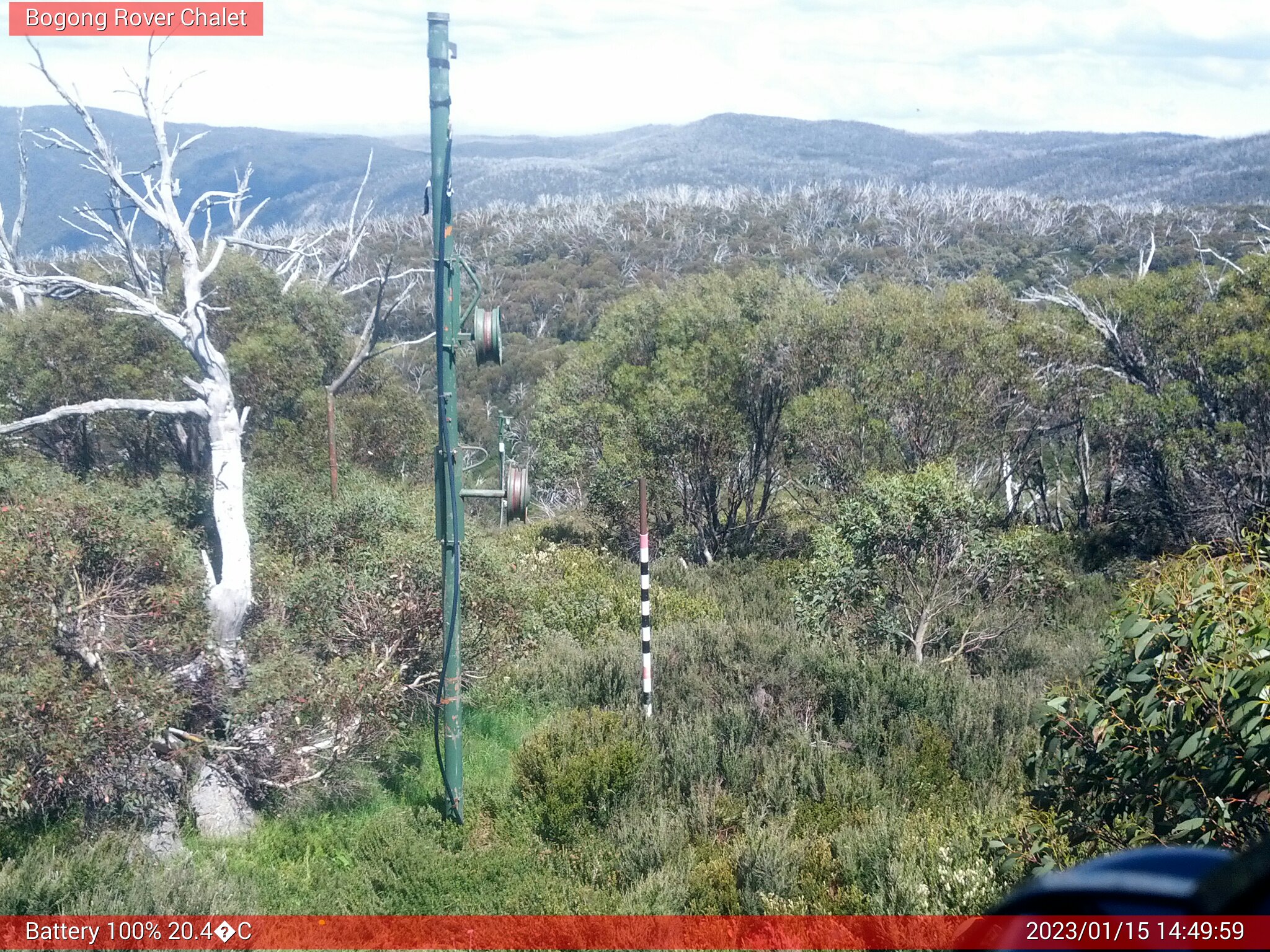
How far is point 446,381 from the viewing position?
6605 mm

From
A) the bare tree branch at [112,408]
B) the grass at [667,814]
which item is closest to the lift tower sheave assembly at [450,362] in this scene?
the grass at [667,814]

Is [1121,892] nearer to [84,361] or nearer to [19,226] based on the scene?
[84,361]

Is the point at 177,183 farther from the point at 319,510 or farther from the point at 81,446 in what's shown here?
the point at 81,446

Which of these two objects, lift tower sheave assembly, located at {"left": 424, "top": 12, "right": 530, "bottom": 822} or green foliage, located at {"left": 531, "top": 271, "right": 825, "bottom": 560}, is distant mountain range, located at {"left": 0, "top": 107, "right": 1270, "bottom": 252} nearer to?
green foliage, located at {"left": 531, "top": 271, "right": 825, "bottom": 560}

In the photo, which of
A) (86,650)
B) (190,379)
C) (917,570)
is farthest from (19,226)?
(917,570)

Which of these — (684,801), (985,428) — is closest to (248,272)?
(985,428)

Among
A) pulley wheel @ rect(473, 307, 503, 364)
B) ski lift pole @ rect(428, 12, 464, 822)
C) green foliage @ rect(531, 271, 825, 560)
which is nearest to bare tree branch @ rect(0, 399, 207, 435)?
ski lift pole @ rect(428, 12, 464, 822)

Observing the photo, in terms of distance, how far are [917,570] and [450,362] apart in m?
6.94

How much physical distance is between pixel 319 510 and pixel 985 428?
11.3m

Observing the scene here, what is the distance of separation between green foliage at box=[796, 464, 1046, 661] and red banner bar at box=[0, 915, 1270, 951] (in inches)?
243

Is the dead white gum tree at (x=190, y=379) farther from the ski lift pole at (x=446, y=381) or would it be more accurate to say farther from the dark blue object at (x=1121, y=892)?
the dark blue object at (x=1121, y=892)

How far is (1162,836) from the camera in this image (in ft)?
13.7

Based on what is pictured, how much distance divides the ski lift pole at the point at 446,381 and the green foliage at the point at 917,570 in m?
5.56

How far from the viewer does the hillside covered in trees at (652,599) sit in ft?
18.7
